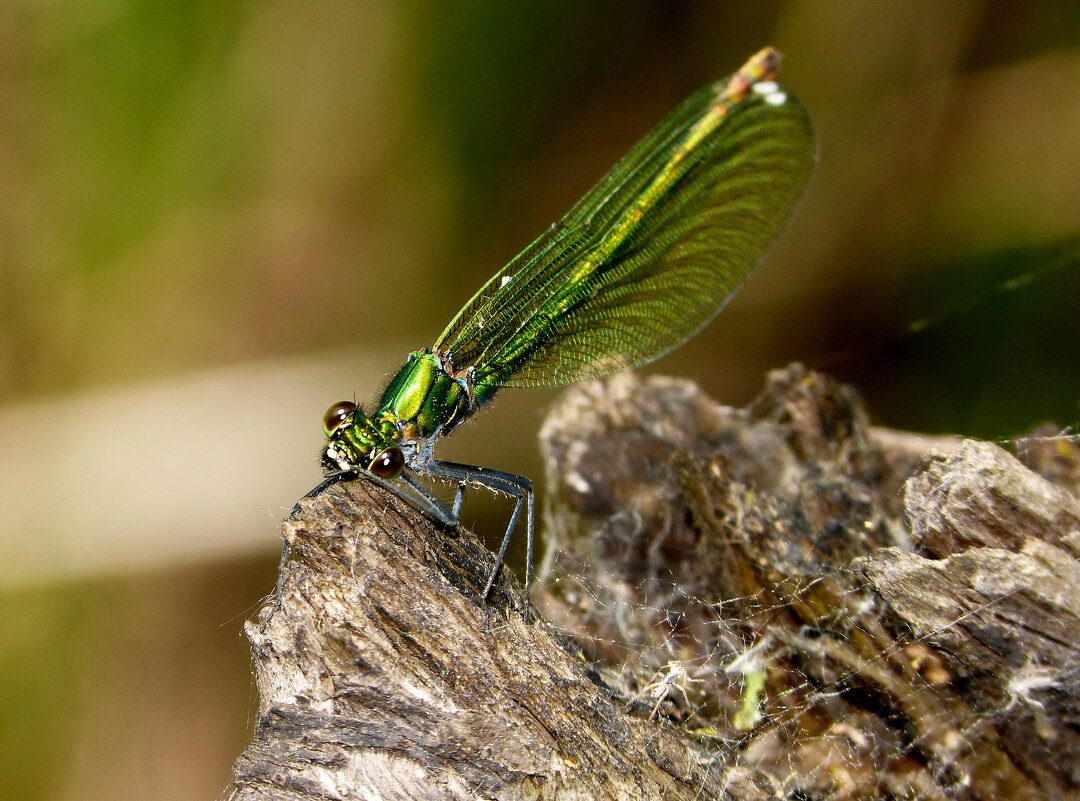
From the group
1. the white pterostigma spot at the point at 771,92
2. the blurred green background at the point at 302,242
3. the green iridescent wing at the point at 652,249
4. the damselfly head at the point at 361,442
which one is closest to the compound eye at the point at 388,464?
the damselfly head at the point at 361,442

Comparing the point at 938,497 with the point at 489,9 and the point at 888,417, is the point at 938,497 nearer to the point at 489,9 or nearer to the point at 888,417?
the point at 888,417

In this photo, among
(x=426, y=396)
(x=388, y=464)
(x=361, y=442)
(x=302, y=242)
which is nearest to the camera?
(x=388, y=464)

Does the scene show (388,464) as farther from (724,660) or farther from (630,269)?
(630,269)

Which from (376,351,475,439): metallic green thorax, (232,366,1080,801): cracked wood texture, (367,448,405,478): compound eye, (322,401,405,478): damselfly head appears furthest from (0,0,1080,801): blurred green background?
(232,366,1080,801): cracked wood texture

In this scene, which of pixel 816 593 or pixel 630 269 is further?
pixel 630 269

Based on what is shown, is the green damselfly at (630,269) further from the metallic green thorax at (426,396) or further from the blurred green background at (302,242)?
the blurred green background at (302,242)

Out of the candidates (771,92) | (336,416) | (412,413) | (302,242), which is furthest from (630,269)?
(302,242)
